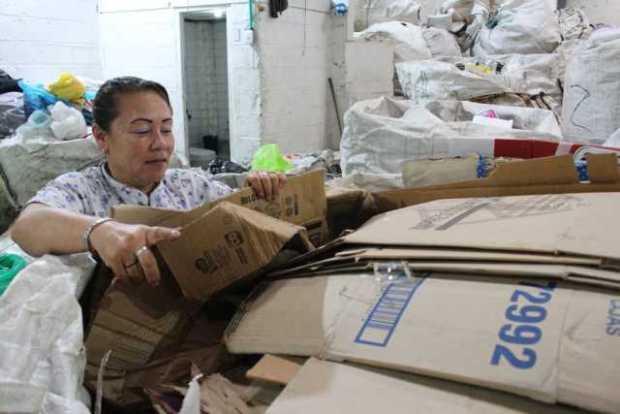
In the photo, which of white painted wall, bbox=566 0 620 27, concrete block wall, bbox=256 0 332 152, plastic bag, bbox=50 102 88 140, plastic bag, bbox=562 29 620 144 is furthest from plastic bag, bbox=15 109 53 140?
white painted wall, bbox=566 0 620 27

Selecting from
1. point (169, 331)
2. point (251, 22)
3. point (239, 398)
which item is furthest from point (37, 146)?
point (239, 398)

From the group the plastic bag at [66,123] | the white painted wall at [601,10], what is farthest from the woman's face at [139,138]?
the white painted wall at [601,10]

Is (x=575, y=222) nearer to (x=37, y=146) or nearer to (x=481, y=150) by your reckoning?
(x=481, y=150)

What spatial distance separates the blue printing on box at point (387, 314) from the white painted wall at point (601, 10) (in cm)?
649

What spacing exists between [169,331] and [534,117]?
2.12 m

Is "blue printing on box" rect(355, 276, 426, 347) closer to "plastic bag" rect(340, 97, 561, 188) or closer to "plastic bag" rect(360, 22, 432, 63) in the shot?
"plastic bag" rect(340, 97, 561, 188)

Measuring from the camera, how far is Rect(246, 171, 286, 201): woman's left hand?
1275mm

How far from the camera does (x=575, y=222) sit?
3.39 feet

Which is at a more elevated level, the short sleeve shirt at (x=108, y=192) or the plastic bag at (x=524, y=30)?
the plastic bag at (x=524, y=30)

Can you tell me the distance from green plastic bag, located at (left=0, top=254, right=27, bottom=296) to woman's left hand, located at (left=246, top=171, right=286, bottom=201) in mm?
531

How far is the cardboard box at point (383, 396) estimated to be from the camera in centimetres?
71

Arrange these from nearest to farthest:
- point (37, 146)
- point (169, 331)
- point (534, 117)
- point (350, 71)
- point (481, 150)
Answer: point (169, 331), point (481, 150), point (534, 117), point (37, 146), point (350, 71)

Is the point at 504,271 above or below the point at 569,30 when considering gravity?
below

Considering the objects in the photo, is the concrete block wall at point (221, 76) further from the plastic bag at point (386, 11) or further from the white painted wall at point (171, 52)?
the plastic bag at point (386, 11)
